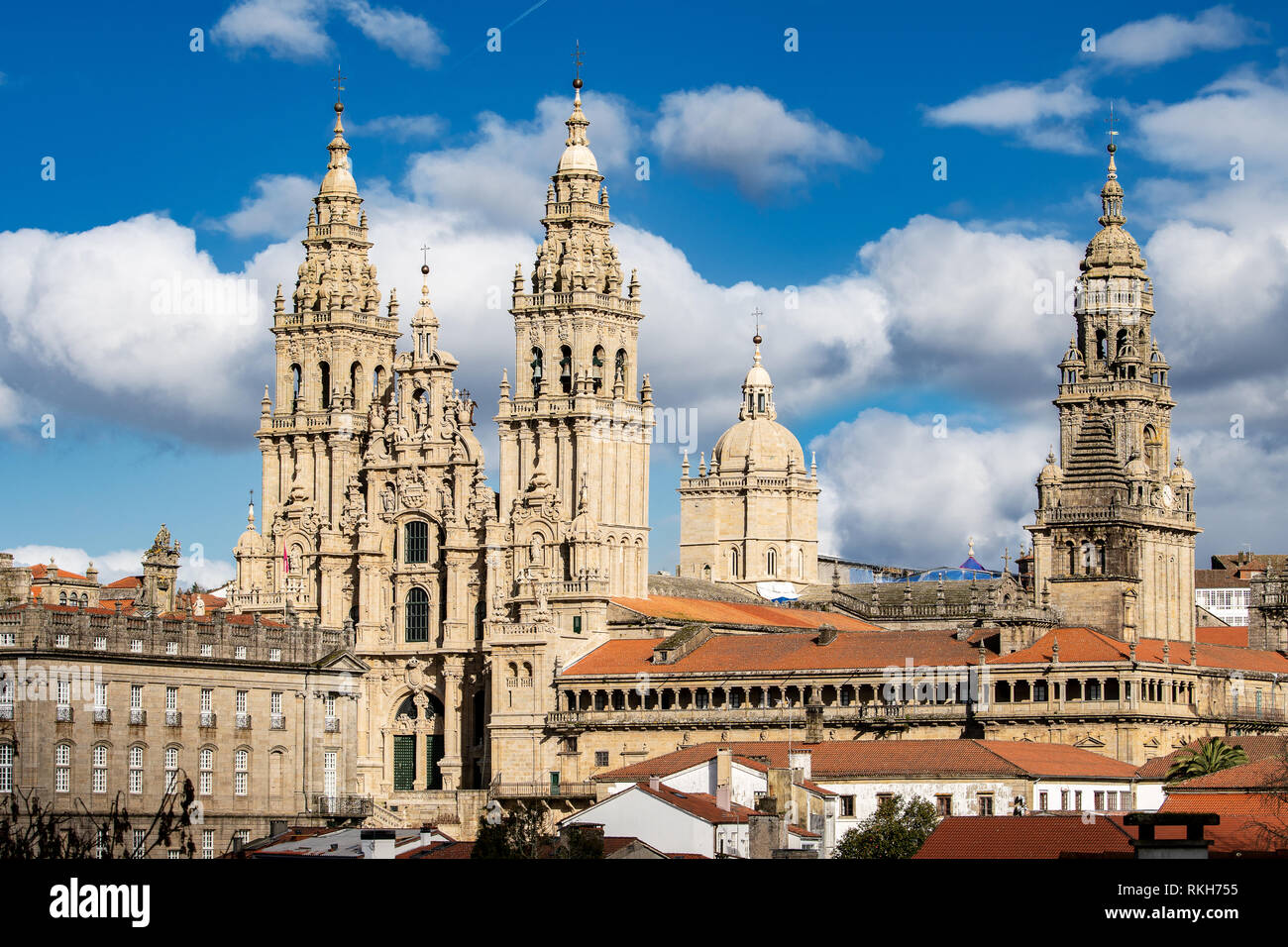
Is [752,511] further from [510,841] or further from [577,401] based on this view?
[510,841]

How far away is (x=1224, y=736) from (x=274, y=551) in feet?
172

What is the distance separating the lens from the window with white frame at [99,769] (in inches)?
3804

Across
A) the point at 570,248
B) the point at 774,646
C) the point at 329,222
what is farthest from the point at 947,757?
the point at 329,222

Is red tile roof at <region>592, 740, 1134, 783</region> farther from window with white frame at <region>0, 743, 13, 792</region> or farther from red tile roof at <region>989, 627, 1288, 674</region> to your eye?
window with white frame at <region>0, 743, 13, 792</region>

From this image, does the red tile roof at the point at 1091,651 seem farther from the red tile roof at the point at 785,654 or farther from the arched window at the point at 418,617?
the arched window at the point at 418,617

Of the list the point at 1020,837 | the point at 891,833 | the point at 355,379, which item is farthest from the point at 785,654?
the point at 1020,837

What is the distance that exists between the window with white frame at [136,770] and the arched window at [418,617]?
1338 inches

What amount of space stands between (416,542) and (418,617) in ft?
13.1

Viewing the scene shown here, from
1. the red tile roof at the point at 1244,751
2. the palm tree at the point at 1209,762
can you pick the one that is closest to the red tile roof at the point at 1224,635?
the red tile roof at the point at 1244,751

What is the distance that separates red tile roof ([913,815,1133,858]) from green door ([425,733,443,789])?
55.9 meters

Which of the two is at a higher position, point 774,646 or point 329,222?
point 329,222

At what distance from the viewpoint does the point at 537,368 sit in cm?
13425

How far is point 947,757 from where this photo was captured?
3819 inches

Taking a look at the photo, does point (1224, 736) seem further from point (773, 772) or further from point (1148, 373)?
point (1148, 373)
